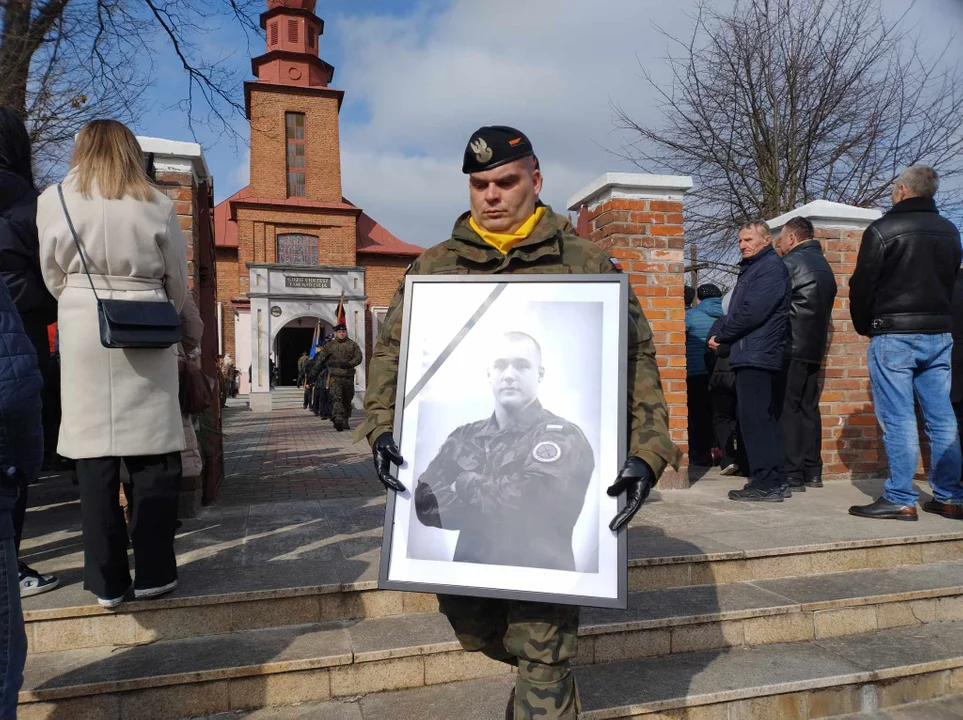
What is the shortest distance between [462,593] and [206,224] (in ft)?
14.9

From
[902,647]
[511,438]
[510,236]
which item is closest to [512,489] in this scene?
[511,438]

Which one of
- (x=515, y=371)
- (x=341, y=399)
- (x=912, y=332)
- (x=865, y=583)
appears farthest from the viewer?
(x=341, y=399)

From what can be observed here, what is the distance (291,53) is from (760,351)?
3346 cm

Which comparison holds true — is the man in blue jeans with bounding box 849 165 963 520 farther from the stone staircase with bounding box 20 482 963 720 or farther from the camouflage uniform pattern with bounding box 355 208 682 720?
the camouflage uniform pattern with bounding box 355 208 682 720

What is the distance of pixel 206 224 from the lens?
533cm

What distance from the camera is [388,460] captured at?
185 cm

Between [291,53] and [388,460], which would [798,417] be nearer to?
[388,460]

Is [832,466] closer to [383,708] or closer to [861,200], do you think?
[383,708]

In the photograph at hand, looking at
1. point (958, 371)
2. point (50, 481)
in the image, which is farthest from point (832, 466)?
point (50, 481)

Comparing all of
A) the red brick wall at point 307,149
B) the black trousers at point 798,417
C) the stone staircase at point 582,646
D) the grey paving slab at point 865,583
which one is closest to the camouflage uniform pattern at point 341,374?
the black trousers at point 798,417

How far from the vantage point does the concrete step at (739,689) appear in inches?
→ 96.7

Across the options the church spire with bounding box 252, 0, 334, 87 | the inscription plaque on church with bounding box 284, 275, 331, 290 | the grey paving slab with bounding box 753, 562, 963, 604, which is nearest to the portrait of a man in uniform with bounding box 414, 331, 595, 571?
the grey paving slab with bounding box 753, 562, 963, 604

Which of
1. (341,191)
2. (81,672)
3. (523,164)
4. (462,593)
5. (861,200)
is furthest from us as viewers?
(341,191)

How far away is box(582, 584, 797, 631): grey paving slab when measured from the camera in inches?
114
